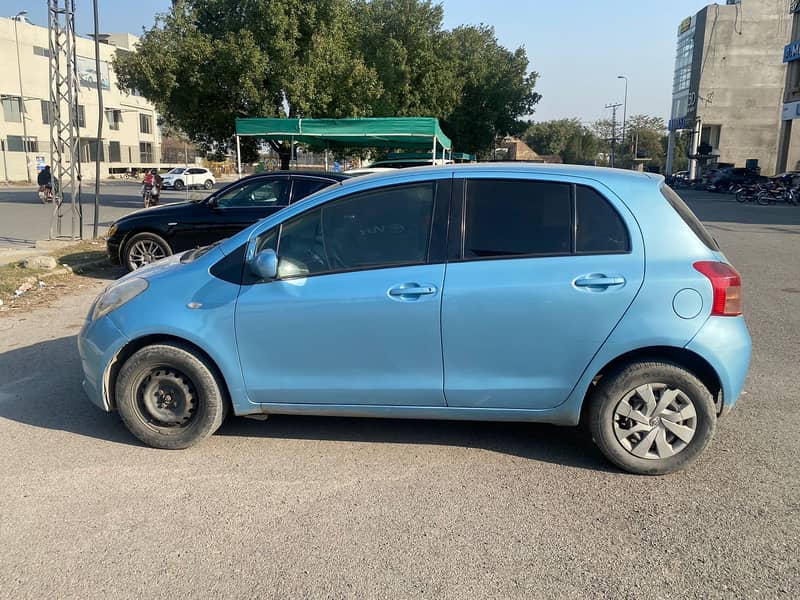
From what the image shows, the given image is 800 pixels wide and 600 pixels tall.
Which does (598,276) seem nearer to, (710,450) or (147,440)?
(710,450)

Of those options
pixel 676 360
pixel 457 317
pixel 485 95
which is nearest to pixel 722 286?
pixel 676 360

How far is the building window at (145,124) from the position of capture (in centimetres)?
6538

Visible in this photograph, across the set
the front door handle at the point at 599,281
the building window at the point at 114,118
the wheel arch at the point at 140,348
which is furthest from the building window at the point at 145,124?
the front door handle at the point at 599,281

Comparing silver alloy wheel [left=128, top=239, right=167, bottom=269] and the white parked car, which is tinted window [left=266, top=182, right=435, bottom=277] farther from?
the white parked car

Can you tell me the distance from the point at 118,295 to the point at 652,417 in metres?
3.42

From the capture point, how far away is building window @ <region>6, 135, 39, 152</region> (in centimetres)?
5194

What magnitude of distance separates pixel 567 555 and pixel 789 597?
92 centimetres

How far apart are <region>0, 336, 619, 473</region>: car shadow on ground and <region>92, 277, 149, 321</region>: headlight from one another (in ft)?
2.86

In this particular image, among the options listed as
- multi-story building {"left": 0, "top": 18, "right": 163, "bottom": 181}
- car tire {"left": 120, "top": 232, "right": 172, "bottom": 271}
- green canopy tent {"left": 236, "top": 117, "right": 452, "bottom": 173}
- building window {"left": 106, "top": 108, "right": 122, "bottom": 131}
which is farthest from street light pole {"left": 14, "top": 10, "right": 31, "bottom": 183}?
car tire {"left": 120, "top": 232, "right": 172, "bottom": 271}

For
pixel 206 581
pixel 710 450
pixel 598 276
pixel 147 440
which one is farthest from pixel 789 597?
pixel 147 440

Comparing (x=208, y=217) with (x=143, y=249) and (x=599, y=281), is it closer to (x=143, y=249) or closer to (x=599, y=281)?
(x=143, y=249)

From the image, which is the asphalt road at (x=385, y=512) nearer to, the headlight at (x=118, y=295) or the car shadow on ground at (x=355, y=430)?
the car shadow on ground at (x=355, y=430)

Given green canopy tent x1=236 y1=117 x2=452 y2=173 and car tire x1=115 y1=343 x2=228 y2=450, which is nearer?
car tire x1=115 y1=343 x2=228 y2=450

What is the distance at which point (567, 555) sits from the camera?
3.03 m
